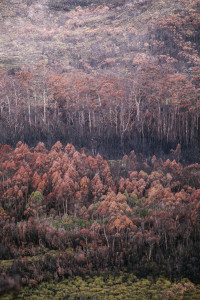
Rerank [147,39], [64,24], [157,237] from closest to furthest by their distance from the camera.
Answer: [157,237]
[147,39]
[64,24]

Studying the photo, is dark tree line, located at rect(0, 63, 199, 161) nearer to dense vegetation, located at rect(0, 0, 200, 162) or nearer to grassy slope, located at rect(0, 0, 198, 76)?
dense vegetation, located at rect(0, 0, 200, 162)

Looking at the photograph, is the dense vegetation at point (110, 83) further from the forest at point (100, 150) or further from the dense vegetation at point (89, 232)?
the dense vegetation at point (89, 232)

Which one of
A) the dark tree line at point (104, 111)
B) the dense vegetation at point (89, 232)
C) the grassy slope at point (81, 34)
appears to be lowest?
the dense vegetation at point (89, 232)

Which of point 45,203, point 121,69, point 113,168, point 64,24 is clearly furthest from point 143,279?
point 64,24

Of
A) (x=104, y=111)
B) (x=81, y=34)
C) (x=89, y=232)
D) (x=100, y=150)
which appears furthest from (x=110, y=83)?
(x=81, y=34)

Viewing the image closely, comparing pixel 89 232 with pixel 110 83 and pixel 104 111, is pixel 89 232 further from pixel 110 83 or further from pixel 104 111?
pixel 110 83

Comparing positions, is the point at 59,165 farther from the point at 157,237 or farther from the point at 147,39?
the point at 147,39

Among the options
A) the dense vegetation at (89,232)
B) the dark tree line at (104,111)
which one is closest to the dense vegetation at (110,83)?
the dark tree line at (104,111)
